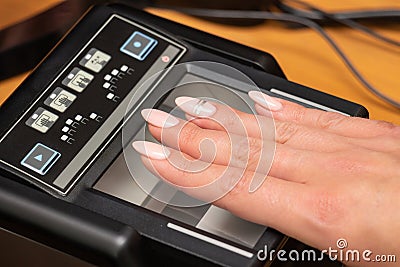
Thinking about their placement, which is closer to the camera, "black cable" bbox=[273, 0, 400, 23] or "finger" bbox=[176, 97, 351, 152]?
"finger" bbox=[176, 97, 351, 152]

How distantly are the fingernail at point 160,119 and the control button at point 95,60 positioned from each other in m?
0.08

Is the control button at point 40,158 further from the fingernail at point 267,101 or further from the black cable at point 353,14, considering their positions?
the black cable at point 353,14

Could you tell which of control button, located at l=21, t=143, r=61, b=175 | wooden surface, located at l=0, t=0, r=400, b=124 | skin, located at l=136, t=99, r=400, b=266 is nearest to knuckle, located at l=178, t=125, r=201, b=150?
skin, located at l=136, t=99, r=400, b=266

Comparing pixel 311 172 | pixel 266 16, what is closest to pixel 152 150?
pixel 311 172

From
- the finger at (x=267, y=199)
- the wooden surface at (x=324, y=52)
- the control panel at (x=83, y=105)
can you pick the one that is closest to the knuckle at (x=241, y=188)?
the finger at (x=267, y=199)

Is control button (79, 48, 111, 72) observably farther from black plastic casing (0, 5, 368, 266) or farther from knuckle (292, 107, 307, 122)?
knuckle (292, 107, 307, 122)

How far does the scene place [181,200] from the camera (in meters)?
0.75

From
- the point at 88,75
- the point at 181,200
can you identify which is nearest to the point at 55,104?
the point at 88,75

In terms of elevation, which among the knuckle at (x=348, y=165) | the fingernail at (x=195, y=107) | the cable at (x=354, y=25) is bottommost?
the fingernail at (x=195, y=107)

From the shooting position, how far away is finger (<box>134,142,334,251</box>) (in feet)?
2.35

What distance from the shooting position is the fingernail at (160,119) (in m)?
0.77

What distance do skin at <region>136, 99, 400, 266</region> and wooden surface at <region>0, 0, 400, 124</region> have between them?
0.17 meters

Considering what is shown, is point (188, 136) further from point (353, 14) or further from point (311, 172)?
point (353, 14)

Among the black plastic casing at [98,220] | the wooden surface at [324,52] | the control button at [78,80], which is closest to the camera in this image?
the black plastic casing at [98,220]
